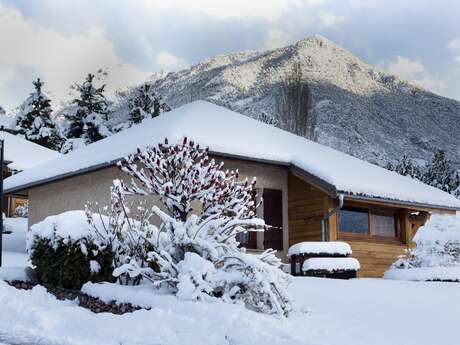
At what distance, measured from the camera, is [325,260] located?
14.0m

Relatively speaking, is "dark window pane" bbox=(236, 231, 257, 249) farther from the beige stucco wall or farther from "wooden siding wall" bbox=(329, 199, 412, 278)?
"wooden siding wall" bbox=(329, 199, 412, 278)

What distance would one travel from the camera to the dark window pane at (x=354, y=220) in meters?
17.7

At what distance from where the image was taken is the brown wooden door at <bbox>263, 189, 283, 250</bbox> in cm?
1733

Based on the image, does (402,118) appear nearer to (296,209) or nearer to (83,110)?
(83,110)

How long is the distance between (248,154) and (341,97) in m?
64.6

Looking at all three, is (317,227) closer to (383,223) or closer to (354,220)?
(354,220)

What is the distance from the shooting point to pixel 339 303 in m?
9.32

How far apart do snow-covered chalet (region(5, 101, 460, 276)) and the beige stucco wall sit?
0.03 meters

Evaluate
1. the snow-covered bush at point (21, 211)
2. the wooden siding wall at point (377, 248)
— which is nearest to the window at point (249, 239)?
the wooden siding wall at point (377, 248)

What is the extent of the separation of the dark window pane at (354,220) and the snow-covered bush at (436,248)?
3.72m

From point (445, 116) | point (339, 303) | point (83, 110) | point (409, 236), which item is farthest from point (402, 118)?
point (339, 303)

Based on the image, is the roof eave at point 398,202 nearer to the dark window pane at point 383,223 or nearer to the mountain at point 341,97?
the dark window pane at point 383,223

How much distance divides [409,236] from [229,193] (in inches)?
440

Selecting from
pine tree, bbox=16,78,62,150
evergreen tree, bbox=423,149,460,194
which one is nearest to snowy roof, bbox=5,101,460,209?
evergreen tree, bbox=423,149,460,194
